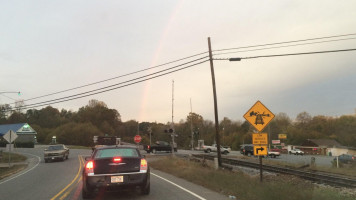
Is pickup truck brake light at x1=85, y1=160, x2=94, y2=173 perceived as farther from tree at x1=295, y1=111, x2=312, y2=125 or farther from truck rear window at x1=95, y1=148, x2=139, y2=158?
tree at x1=295, y1=111, x2=312, y2=125

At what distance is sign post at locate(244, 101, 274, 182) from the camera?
13.4 meters

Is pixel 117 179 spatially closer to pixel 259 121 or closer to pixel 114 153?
pixel 114 153

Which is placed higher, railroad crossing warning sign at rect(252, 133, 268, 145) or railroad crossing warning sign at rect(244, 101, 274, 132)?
railroad crossing warning sign at rect(244, 101, 274, 132)

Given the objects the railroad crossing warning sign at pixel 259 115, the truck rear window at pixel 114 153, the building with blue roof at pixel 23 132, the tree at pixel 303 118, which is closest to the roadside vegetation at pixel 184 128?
the tree at pixel 303 118

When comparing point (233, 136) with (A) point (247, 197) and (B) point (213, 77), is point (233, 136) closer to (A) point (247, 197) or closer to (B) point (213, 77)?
(B) point (213, 77)

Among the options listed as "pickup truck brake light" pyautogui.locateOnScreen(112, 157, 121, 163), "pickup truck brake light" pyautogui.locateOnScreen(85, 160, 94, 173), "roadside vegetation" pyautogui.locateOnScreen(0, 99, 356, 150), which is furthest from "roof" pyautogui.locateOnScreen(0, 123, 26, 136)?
"pickup truck brake light" pyautogui.locateOnScreen(112, 157, 121, 163)

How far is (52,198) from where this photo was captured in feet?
31.4

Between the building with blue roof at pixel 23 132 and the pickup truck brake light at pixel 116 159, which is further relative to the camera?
the building with blue roof at pixel 23 132

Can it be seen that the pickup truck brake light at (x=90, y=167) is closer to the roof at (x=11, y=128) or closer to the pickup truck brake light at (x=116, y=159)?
the pickup truck brake light at (x=116, y=159)

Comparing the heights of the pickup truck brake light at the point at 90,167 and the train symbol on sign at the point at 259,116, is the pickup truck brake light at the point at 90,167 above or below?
below

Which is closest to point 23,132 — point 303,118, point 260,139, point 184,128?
point 184,128

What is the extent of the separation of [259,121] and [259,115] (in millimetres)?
269

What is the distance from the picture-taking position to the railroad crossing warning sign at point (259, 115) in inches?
536

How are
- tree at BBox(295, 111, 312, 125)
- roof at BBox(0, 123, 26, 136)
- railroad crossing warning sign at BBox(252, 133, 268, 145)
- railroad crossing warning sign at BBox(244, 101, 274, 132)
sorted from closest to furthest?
1. railroad crossing warning sign at BBox(252, 133, 268, 145)
2. railroad crossing warning sign at BBox(244, 101, 274, 132)
3. roof at BBox(0, 123, 26, 136)
4. tree at BBox(295, 111, 312, 125)
